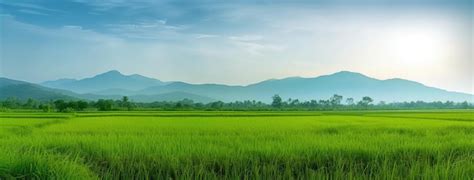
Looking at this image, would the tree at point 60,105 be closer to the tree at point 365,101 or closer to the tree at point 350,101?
the tree at point 350,101

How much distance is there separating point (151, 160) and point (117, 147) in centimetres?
61

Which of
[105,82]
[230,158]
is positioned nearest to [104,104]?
[105,82]

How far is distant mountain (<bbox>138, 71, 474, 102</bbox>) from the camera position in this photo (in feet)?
28.3

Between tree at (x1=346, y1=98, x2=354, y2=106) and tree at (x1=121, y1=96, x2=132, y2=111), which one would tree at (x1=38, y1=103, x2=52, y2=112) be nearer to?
tree at (x1=121, y1=96, x2=132, y2=111)

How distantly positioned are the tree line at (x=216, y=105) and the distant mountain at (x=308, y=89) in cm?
35

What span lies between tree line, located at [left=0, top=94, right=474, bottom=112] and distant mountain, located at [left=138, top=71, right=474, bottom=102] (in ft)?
1.16

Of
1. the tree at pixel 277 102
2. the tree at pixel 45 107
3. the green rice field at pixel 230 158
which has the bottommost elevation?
the green rice field at pixel 230 158

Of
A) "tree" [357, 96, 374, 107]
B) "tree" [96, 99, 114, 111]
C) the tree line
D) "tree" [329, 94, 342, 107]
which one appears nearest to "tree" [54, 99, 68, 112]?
the tree line

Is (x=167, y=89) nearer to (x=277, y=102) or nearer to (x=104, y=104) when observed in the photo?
(x=104, y=104)

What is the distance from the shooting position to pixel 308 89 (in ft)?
42.9

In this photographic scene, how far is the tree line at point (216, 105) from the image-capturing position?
11555mm

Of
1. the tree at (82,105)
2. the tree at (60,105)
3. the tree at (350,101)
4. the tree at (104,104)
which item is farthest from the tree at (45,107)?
the tree at (350,101)

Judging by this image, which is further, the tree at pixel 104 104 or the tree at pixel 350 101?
the tree at pixel 350 101

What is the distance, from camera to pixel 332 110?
61.8 feet
